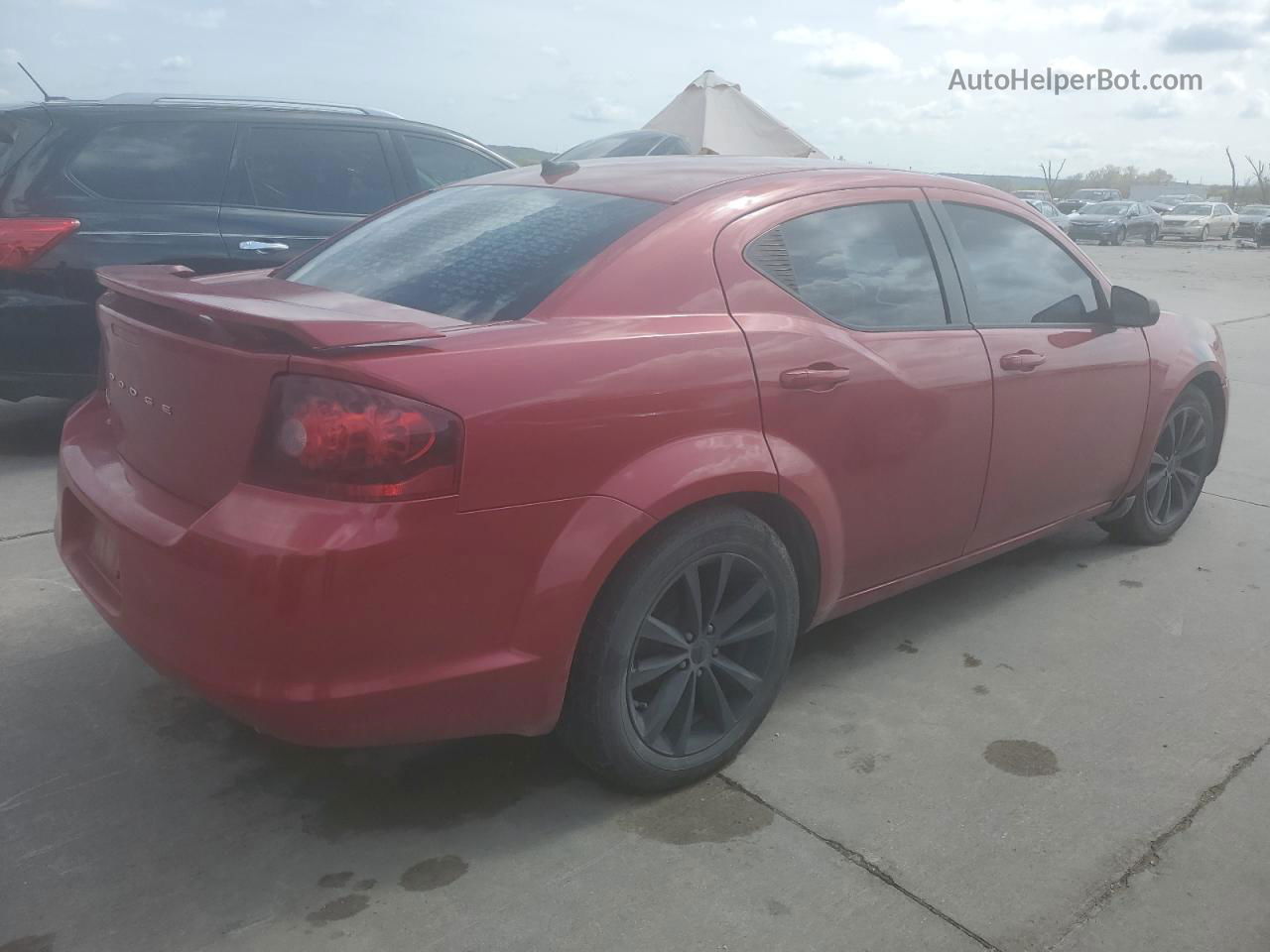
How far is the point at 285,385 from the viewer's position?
219cm

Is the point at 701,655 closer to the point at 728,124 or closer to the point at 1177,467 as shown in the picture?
the point at 1177,467

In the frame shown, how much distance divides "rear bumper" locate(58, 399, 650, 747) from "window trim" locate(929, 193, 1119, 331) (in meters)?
1.56

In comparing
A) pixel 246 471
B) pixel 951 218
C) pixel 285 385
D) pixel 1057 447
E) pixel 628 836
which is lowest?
pixel 628 836

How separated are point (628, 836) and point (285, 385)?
1.26 metres

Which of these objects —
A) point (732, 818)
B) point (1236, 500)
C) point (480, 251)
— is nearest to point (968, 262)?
point (480, 251)

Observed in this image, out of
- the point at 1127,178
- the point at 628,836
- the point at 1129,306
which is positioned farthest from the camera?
the point at 1127,178

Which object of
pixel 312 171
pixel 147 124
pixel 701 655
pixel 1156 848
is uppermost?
pixel 147 124

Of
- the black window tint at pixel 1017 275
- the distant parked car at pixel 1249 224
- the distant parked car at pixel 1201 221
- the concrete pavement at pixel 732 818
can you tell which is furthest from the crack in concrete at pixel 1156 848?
the distant parked car at pixel 1249 224

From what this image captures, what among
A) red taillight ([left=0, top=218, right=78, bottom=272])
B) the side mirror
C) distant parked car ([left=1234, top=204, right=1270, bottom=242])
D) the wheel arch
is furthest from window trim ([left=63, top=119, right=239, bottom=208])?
distant parked car ([left=1234, top=204, right=1270, bottom=242])

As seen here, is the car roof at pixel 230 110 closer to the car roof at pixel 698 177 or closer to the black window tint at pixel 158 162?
the black window tint at pixel 158 162

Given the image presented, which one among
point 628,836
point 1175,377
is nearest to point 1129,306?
point 1175,377

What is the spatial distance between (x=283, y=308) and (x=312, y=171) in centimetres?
412

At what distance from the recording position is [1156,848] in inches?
101

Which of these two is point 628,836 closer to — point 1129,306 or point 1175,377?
point 1129,306
